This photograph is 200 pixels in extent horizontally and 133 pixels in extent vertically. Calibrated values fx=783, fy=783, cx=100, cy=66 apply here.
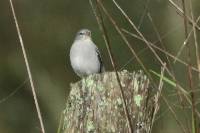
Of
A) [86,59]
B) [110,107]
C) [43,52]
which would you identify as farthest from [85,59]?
[43,52]

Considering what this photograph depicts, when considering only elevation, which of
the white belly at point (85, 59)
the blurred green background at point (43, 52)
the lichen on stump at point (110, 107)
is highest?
the blurred green background at point (43, 52)

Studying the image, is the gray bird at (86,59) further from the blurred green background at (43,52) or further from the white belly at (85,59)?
the blurred green background at (43,52)

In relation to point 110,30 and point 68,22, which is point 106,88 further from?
point 68,22

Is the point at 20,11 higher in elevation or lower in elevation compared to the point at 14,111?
higher

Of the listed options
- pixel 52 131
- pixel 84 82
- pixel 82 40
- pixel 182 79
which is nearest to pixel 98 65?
pixel 82 40

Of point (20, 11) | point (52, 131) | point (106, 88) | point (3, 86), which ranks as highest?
Result: point (20, 11)

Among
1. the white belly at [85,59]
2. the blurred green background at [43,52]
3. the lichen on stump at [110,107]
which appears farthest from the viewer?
the blurred green background at [43,52]

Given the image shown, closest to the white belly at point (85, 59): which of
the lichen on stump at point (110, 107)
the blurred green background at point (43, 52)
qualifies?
the lichen on stump at point (110, 107)

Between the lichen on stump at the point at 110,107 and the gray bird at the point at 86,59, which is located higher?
the gray bird at the point at 86,59
